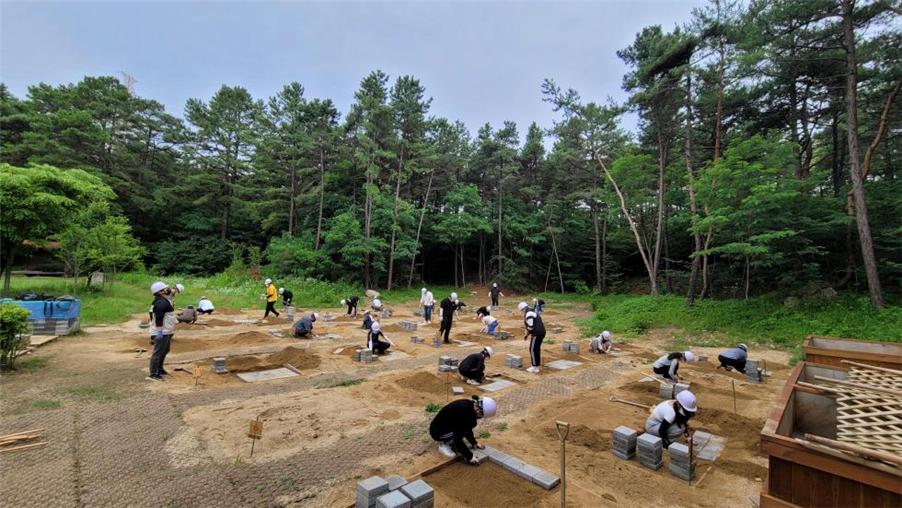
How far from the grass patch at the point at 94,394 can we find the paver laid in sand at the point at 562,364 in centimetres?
818

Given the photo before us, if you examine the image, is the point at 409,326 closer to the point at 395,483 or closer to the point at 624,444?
the point at 624,444

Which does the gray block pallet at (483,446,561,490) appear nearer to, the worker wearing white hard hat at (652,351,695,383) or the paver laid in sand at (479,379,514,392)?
the paver laid in sand at (479,379,514,392)

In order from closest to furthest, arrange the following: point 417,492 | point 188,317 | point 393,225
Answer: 1. point 417,492
2. point 188,317
3. point 393,225

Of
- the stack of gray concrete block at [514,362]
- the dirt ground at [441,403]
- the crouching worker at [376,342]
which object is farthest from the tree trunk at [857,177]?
the crouching worker at [376,342]

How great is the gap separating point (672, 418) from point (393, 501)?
366 centimetres

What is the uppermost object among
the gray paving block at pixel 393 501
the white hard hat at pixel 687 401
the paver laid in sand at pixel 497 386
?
the white hard hat at pixel 687 401

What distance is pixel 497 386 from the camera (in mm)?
7059

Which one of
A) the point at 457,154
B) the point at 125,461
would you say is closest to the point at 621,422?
the point at 125,461

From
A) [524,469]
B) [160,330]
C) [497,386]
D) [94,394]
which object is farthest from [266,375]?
[524,469]

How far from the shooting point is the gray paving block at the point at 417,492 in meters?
3.03

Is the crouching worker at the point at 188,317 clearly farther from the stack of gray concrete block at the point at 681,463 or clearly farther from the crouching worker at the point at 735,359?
the crouching worker at the point at 735,359

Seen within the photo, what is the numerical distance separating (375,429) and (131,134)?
34.8 meters

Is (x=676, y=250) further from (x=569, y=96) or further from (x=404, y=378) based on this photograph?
(x=404, y=378)

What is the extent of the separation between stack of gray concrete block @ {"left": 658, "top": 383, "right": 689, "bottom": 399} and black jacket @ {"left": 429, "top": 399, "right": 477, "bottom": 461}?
425 centimetres
